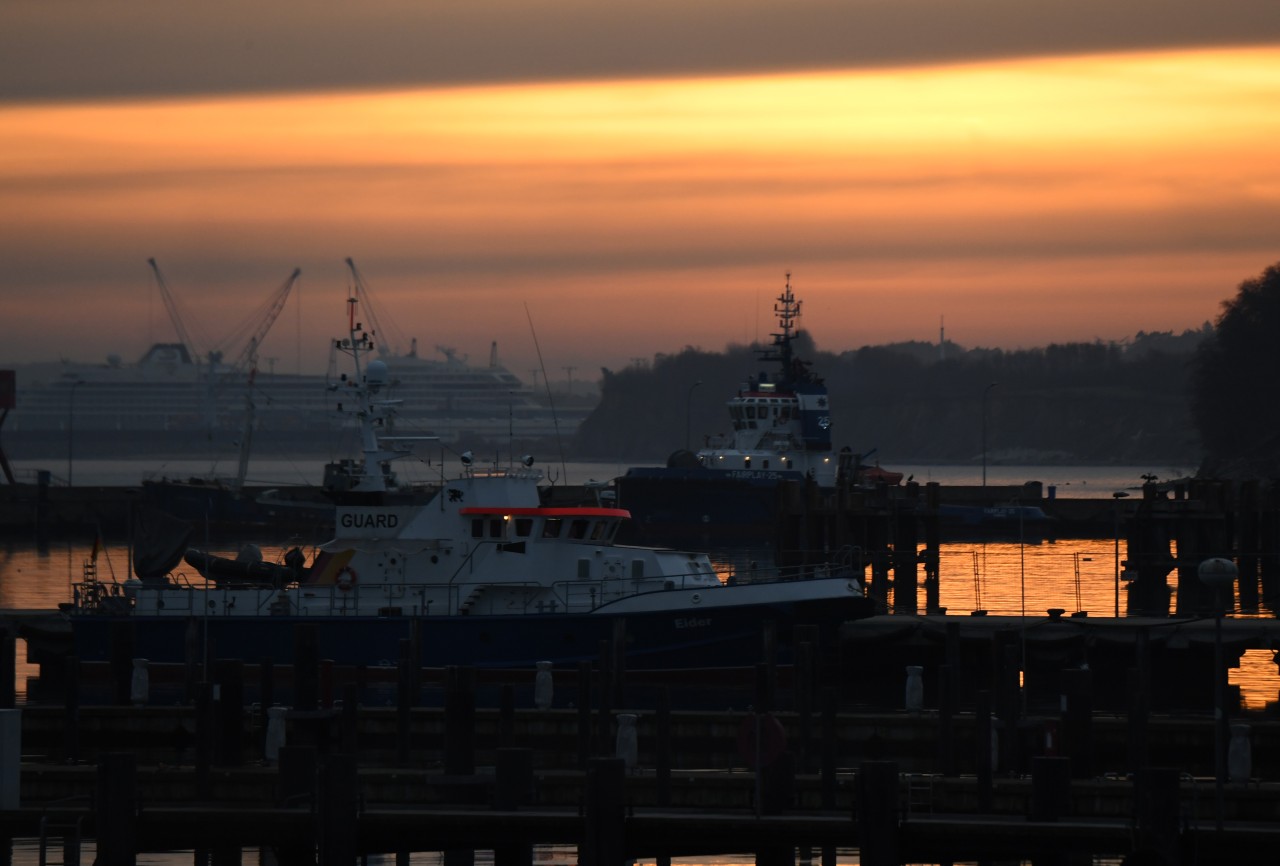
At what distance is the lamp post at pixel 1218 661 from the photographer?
21991mm

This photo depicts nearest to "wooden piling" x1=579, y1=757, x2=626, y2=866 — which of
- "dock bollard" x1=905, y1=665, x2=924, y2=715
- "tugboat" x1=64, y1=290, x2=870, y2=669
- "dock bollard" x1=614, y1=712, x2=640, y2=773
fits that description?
"dock bollard" x1=614, y1=712, x2=640, y2=773

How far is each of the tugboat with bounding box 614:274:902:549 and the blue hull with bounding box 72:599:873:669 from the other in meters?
49.3

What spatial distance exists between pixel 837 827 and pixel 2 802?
870 cm

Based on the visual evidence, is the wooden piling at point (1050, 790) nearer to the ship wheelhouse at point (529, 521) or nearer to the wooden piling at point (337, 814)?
the wooden piling at point (337, 814)

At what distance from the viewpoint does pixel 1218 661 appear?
2427 cm

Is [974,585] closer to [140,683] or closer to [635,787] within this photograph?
[140,683]

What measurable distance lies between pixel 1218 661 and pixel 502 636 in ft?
51.7

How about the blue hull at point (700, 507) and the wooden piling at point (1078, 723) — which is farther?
the blue hull at point (700, 507)

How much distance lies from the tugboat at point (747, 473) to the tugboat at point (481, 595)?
162ft

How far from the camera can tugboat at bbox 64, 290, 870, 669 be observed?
37094mm

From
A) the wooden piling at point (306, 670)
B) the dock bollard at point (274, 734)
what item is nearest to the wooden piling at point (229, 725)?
the dock bollard at point (274, 734)

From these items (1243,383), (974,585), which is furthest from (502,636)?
(1243,383)

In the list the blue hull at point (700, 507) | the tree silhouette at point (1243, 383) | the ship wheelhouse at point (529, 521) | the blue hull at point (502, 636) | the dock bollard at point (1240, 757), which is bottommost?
the dock bollard at point (1240, 757)

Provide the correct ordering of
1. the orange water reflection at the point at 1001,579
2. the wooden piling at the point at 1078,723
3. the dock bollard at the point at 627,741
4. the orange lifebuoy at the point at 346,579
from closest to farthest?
the wooden piling at the point at 1078,723, the dock bollard at the point at 627,741, the orange lifebuoy at the point at 346,579, the orange water reflection at the point at 1001,579
